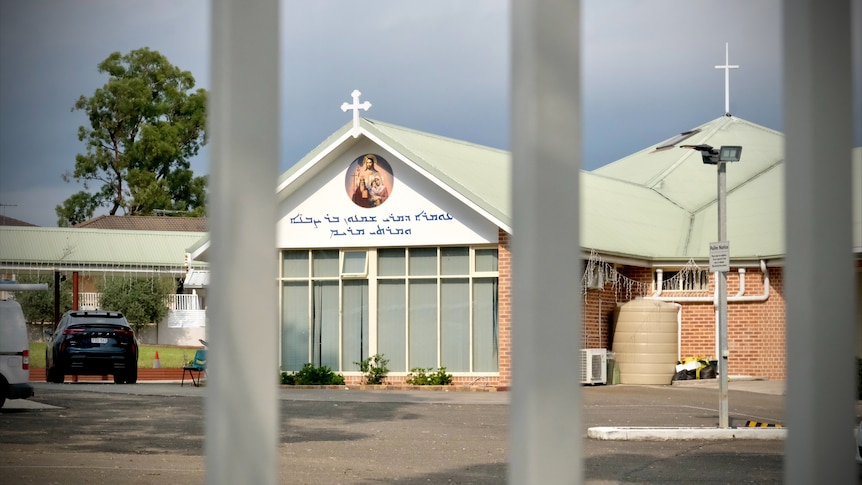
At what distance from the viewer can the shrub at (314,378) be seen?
27.1 metres

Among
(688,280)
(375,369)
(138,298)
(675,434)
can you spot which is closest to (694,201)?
(688,280)

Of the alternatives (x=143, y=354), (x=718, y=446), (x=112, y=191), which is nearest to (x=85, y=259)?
(x=143, y=354)

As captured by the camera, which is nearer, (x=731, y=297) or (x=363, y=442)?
(x=363, y=442)

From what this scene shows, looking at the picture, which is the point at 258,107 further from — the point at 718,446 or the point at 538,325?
the point at 718,446

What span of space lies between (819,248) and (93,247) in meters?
50.7

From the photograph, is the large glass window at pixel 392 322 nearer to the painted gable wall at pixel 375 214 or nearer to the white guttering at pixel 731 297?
the painted gable wall at pixel 375 214

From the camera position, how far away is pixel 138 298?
168 ft

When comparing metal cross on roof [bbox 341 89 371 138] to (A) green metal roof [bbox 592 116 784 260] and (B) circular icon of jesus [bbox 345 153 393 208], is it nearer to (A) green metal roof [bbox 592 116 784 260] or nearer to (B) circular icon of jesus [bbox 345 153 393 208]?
(B) circular icon of jesus [bbox 345 153 393 208]

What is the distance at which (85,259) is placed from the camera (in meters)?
51.2

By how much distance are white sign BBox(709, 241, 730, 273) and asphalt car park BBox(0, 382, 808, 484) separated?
2.40 meters

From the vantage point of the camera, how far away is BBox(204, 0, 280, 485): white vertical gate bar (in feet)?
10.5

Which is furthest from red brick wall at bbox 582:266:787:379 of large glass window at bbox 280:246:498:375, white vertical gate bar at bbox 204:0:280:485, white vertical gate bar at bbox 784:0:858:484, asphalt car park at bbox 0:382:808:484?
white vertical gate bar at bbox 204:0:280:485

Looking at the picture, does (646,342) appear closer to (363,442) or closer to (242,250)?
(363,442)

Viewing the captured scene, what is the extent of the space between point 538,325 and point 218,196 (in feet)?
3.32
